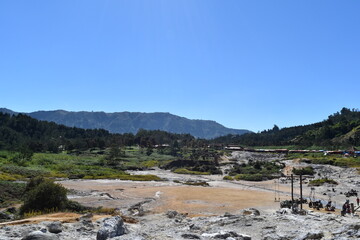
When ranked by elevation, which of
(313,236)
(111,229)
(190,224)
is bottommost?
(190,224)

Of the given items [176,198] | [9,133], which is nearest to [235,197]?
[176,198]

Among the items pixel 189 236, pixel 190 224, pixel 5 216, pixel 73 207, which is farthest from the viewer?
pixel 73 207

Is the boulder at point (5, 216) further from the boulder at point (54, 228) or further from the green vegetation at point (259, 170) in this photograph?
the green vegetation at point (259, 170)

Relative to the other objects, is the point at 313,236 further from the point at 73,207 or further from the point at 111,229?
the point at 73,207

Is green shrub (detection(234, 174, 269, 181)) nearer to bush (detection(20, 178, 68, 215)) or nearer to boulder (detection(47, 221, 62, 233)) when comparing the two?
bush (detection(20, 178, 68, 215))

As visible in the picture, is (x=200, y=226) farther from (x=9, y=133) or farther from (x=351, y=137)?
(x=9, y=133)

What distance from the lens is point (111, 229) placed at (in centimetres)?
2091

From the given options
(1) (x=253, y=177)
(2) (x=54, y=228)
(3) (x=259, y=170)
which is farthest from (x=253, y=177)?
(2) (x=54, y=228)

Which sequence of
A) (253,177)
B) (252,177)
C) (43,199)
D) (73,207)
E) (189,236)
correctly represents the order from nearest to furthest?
(189,236)
(43,199)
(73,207)
(253,177)
(252,177)

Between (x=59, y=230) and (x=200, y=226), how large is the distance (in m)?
11.4

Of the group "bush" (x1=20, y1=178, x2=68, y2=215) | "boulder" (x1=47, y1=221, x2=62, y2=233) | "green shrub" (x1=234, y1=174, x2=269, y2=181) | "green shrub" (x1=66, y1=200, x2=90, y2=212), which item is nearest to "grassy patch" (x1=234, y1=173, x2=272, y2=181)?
"green shrub" (x1=234, y1=174, x2=269, y2=181)

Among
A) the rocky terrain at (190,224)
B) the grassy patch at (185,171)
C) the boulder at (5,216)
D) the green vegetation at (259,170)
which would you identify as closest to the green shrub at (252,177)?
the green vegetation at (259,170)

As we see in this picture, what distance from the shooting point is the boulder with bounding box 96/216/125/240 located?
2052cm

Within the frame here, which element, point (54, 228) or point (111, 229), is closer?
point (111, 229)
